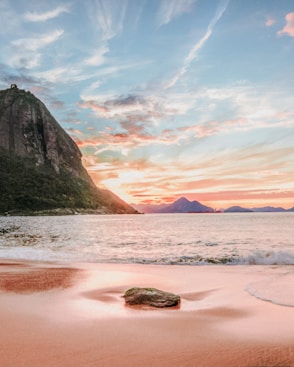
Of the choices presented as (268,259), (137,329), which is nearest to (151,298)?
(137,329)

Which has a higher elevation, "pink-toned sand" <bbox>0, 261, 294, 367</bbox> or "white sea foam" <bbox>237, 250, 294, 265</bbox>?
"pink-toned sand" <bbox>0, 261, 294, 367</bbox>

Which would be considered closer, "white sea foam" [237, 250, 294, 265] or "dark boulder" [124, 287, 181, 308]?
"dark boulder" [124, 287, 181, 308]

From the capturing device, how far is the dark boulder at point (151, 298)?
7.96m

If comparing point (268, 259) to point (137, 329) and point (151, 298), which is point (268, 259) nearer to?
point (151, 298)

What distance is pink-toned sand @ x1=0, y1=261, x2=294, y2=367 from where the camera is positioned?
4.84 metres

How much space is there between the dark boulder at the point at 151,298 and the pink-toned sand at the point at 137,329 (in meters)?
0.24

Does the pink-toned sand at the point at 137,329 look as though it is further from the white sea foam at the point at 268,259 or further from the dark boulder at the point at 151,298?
the white sea foam at the point at 268,259

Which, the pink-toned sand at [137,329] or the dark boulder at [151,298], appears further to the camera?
the dark boulder at [151,298]

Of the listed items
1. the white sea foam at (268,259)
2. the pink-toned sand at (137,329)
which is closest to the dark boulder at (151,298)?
the pink-toned sand at (137,329)

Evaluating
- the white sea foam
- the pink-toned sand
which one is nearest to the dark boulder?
the pink-toned sand

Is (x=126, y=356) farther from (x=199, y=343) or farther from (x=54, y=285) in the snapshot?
(x=54, y=285)

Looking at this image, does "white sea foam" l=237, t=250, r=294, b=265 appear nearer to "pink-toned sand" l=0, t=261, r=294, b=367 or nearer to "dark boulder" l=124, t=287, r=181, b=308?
"pink-toned sand" l=0, t=261, r=294, b=367

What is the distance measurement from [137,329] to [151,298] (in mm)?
2000

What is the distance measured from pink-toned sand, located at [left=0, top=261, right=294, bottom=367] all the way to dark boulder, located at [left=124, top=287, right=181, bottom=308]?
0.24 meters
